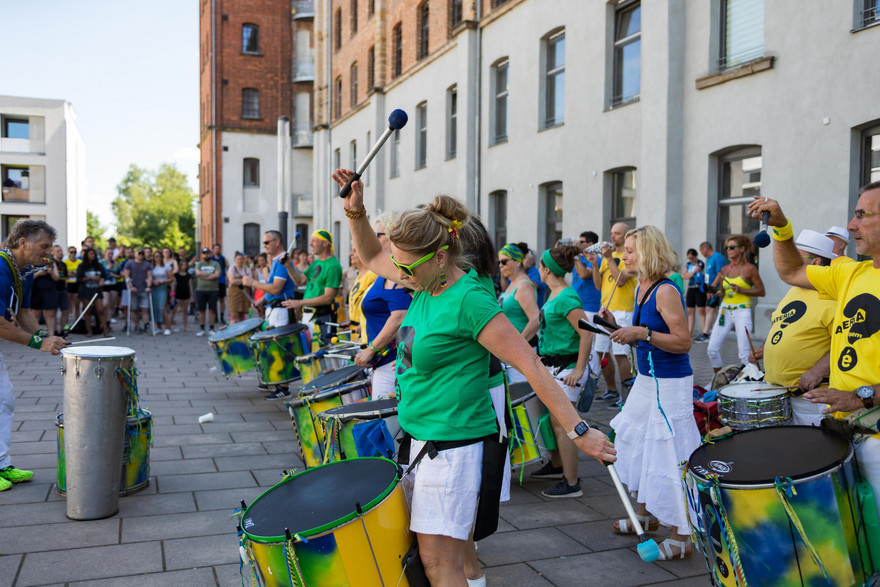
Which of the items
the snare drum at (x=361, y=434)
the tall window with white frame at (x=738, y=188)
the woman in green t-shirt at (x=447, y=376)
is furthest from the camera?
the tall window with white frame at (x=738, y=188)

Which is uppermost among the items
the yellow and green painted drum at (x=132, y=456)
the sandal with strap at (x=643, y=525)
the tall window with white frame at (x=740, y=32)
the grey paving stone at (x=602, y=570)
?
the tall window with white frame at (x=740, y=32)

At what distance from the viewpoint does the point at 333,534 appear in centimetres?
246

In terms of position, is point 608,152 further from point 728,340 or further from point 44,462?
point 44,462

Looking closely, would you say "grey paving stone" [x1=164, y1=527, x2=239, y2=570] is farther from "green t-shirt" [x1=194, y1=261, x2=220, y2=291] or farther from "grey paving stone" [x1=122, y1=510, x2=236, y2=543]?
"green t-shirt" [x1=194, y1=261, x2=220, y2=291]

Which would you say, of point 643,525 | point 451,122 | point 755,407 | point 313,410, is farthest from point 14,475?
point 451,122

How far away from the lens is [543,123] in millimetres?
17375

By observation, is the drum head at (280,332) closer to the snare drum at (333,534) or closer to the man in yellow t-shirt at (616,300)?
the man in yellow t-shirt at (616,300)

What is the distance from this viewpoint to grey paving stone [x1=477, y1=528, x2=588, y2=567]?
164 inches

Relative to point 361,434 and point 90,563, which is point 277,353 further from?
point 361,434

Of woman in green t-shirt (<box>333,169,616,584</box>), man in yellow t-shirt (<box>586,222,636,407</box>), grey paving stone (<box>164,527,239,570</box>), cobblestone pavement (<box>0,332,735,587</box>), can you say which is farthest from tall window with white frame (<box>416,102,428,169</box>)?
woman in green t-shirt (<box>333,169,616,584</box>)

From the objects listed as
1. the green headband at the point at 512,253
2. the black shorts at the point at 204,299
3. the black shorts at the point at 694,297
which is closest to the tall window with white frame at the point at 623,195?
the black shorts at the point at 694,297

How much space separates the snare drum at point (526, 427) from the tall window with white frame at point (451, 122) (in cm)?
1739

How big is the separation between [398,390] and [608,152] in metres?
12.7

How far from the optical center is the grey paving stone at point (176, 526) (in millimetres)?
4441
